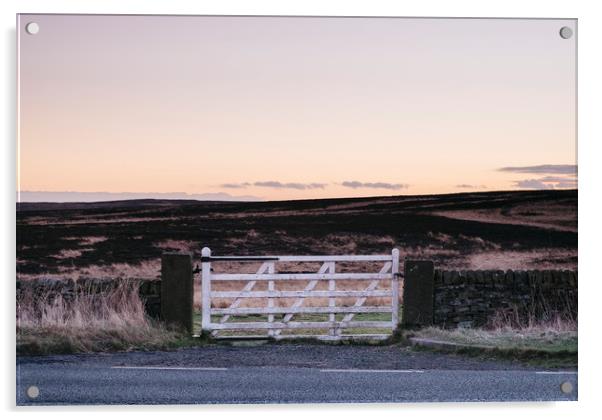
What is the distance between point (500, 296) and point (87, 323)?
15.7 ft

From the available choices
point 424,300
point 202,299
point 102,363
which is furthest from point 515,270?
point 102,363

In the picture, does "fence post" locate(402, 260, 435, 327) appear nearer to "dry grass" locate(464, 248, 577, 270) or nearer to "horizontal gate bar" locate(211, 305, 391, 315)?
"horizontal gate bar" locate(211, 305, 391, 315)

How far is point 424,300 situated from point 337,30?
368 centimetres

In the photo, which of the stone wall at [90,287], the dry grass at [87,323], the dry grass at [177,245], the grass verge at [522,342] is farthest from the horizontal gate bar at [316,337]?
the dry grass at [177,245]

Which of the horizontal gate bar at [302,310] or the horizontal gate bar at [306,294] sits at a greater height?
the horizontal gate bar at [306,294]

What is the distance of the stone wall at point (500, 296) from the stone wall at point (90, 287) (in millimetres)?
3346

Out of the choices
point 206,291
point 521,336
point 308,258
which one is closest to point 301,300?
point 308,258

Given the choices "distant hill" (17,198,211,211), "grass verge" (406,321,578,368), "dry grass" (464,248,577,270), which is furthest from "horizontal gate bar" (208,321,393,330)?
"distant hill" (17,198,211,211)

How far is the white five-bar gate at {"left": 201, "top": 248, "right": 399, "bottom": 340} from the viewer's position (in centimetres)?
1478

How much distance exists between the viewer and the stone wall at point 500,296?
1398cm

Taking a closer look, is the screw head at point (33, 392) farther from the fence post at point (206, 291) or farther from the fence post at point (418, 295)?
the fence post at point (418, 295)

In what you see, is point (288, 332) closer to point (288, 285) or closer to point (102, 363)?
point (288, 285)

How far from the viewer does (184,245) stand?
14.3 m

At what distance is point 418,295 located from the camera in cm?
1509
